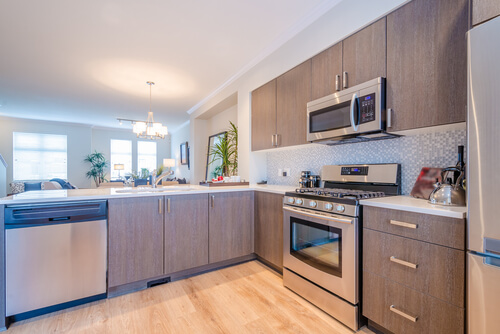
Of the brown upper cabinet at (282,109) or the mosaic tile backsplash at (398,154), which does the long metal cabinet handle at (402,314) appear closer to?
the mosaic tile backsplash at (398,154)

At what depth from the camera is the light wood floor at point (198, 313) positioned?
163 cm

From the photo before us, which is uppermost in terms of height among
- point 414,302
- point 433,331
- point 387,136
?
point 387,136

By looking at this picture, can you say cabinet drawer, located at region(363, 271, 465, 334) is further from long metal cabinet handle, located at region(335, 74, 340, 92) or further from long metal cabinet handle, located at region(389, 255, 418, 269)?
long metal cabinet handle, located at region(335, 74, 340, 92)

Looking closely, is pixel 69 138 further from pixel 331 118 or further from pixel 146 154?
pixel 331 118

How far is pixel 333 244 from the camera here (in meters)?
1.72

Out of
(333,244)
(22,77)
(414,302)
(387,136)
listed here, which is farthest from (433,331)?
(22,77)

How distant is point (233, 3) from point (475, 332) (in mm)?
2720

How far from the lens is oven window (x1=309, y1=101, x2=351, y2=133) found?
191 cm

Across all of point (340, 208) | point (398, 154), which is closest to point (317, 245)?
point (340, 208)

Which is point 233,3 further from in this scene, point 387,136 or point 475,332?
point 475,332

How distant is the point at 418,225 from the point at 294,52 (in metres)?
2.02

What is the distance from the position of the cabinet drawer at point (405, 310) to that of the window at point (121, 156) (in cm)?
881

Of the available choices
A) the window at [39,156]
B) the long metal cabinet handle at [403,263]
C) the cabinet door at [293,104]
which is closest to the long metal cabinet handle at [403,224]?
the long metal cabinet handle at [403,263]

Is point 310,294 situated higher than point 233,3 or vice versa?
point 233,3
